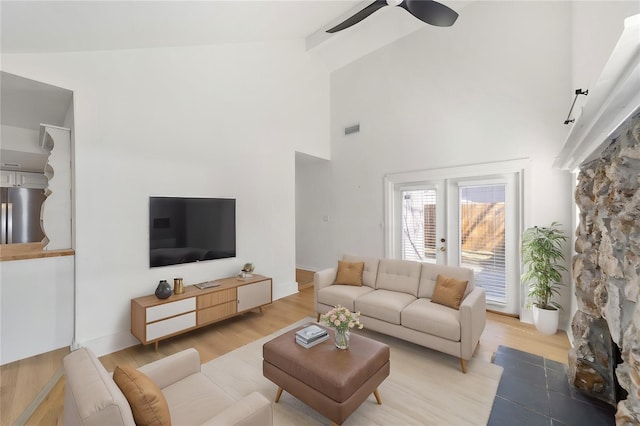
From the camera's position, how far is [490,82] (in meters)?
3.99

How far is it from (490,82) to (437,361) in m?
3.92

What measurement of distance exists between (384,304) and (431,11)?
306cm

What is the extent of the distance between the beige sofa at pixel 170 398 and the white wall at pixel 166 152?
185 centimetres

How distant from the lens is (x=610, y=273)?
166 cm

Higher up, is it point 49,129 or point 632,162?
point 49,129

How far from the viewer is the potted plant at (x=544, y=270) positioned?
3.29 metres

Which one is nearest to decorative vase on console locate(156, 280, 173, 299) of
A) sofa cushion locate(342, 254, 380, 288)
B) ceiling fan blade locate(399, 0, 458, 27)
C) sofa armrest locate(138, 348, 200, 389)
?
sofa armrest locate(138, 348, 200, 389)

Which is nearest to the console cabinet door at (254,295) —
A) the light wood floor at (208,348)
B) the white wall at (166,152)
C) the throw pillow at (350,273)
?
the light wood floor at (208,348)

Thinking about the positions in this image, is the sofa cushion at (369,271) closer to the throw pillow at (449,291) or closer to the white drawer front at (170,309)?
the throw pillow at (449,291)

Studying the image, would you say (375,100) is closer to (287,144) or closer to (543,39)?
(287,144)

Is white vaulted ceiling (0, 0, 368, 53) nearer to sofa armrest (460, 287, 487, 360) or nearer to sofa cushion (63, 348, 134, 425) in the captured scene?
sofa cushion (63, 348, 134, 425)

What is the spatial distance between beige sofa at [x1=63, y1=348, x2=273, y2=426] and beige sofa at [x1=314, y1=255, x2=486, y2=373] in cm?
190

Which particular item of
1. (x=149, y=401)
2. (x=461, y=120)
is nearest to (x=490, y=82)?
(x=461, y=120)

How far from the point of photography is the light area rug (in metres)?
1.98
